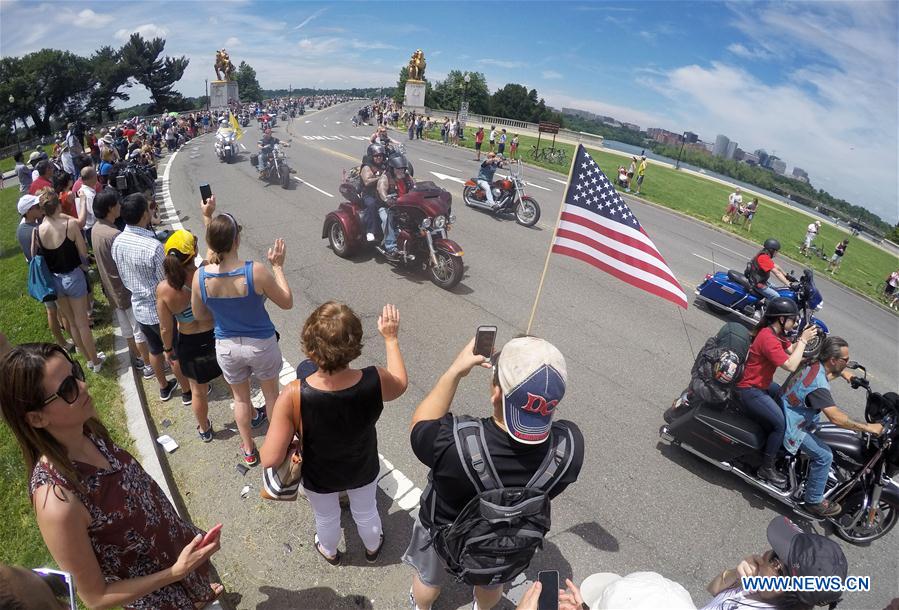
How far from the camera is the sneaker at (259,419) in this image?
167 inches

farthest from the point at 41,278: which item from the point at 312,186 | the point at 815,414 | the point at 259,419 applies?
the point at 312,186

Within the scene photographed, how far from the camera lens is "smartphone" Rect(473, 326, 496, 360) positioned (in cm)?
228

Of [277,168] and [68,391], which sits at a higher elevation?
[277,168]

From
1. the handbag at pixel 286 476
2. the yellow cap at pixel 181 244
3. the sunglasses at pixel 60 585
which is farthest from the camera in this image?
the yellow cap at pixel 181 244

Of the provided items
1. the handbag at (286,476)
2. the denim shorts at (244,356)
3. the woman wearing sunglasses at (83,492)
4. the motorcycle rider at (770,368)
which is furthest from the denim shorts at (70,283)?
the motorcycle rider at (770,368)

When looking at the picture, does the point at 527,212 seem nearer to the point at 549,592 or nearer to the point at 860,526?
the point at 860,526

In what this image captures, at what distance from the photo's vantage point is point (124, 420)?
163 inches

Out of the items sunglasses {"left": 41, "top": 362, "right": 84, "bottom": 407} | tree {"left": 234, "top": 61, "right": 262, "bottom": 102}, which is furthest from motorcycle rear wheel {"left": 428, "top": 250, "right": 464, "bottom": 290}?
tree {"left": 234, "top": 61, "right": 262, "bottom": 102}

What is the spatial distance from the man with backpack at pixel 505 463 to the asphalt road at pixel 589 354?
1247 mm

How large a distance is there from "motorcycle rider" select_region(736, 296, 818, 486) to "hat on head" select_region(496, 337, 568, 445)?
10.4 ft

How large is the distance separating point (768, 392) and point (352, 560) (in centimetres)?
401

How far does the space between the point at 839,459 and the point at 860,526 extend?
576 millimetres

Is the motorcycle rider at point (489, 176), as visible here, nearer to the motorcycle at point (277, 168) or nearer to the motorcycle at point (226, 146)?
the motorcycle at point (277, 168)

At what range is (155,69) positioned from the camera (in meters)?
74.1
